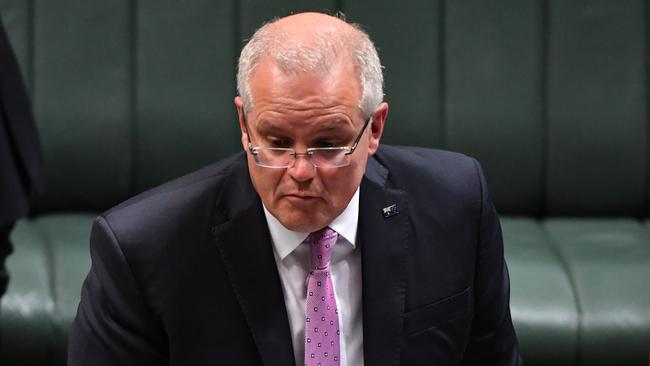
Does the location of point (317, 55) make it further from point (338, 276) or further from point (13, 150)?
point (13, 150)

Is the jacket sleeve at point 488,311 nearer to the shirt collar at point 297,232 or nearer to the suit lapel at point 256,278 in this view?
the shirt collar at point 297,232

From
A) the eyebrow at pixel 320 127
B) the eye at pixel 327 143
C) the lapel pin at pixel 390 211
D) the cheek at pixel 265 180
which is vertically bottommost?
the lapel pin at pixel 390 211

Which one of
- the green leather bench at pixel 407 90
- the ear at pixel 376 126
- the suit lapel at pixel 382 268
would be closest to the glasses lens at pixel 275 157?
the ear at pixel 376 126

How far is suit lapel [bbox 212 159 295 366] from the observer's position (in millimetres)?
1957

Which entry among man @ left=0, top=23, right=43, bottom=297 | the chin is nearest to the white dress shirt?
the chin

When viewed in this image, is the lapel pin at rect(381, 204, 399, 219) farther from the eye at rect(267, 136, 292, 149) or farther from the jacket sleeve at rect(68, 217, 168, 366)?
the jacket sleeve at rect(68, 217, 168, 366)

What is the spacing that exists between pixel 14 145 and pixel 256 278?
1.24 metres

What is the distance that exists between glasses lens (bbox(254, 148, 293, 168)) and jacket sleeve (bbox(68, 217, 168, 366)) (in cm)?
29

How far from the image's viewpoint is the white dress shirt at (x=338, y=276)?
2.01 meters

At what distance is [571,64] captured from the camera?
3629 mm

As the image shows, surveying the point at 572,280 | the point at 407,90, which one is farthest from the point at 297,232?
the point at 407,90

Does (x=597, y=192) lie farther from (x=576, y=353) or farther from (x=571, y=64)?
(x=576, y=353)

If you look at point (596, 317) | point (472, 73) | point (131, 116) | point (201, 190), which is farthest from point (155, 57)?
point (201, 190)

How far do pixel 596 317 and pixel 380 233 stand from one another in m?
1.26
